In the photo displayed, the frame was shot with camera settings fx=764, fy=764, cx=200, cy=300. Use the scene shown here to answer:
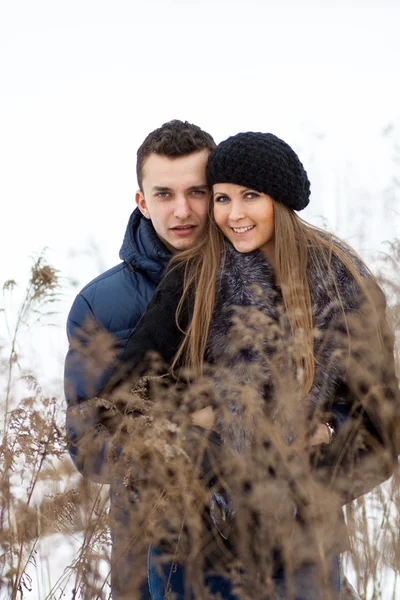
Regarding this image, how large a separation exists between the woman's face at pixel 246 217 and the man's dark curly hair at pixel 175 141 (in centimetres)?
42

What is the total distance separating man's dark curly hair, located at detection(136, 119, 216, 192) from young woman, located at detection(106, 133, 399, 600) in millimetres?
252

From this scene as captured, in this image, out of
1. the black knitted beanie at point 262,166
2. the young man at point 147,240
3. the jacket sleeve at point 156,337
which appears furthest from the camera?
the young man at point 147,240

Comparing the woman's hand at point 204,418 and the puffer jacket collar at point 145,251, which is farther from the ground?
the puffer jacket collar at point 145,251

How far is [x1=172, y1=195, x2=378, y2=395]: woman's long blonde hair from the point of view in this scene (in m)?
2.44

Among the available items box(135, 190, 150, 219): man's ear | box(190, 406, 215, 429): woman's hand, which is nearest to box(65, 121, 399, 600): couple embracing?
box(190, 406, 215, 429): woman's hand

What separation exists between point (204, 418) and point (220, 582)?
52 cm

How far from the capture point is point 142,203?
3.23m

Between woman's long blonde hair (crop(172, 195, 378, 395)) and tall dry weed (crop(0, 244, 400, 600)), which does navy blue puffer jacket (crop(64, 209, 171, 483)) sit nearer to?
woman's long blonde hair (crop(172, 195, 378, 395))

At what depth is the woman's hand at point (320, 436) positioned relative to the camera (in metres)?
2.26

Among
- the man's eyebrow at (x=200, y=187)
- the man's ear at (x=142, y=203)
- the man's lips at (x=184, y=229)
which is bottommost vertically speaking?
the man's lips at (x=184, y=229)

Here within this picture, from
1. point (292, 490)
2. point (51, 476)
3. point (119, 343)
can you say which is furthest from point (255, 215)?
point (51, 476)

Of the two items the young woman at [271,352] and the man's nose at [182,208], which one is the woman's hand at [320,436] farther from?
the man's nose at [182,208]

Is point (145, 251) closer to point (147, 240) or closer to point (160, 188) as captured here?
point (147, 240)

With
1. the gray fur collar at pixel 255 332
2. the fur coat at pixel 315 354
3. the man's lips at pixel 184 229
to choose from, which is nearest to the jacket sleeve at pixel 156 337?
the fur coat at pixel 315 354
